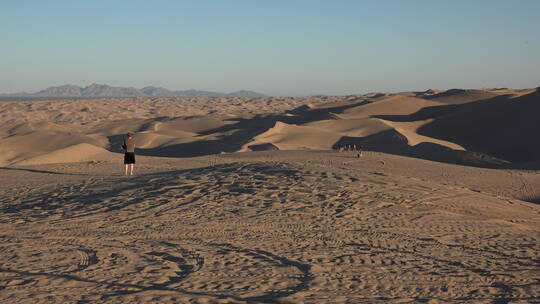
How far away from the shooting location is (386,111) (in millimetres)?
42406

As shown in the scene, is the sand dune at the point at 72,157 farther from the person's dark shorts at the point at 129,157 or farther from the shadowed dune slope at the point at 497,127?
the shadowed dune slope at the point at 497,127

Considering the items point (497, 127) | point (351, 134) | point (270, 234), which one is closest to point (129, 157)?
point (270, 234)

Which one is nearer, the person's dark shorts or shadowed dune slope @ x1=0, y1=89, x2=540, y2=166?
the person's dark shorts

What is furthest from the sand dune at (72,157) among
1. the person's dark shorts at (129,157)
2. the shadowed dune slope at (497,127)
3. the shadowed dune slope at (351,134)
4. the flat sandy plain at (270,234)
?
the shadowed dune slope at (497,127)

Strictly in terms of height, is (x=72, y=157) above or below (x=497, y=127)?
below

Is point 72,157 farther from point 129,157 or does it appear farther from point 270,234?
point 270,234

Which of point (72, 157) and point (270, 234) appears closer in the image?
point (270, 234)

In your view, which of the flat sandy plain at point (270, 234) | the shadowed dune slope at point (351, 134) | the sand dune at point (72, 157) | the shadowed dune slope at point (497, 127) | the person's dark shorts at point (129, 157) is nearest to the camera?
the flat sandy plain at point (270, 234)

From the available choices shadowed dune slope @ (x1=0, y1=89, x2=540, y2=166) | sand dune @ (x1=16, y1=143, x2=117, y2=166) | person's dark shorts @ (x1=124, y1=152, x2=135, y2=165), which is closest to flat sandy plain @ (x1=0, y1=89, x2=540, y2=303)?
person's dark shorts @ (x1=124, y1=152, x2=135, y2=165)

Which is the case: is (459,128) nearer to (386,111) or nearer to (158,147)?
(386,111)

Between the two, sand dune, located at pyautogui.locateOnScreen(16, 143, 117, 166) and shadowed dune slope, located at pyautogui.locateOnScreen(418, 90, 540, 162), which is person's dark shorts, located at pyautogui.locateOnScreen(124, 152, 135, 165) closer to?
sand dune, located at pyautogui.locateOnScreen(16, 143, 117, 166)

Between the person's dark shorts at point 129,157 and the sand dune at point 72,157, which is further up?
the person's dark shorts at point 129,157

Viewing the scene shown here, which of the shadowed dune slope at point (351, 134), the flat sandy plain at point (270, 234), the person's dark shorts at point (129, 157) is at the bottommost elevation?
the flat sandy plain at point (270, 234)

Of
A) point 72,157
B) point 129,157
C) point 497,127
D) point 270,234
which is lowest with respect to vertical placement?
point 270,234
